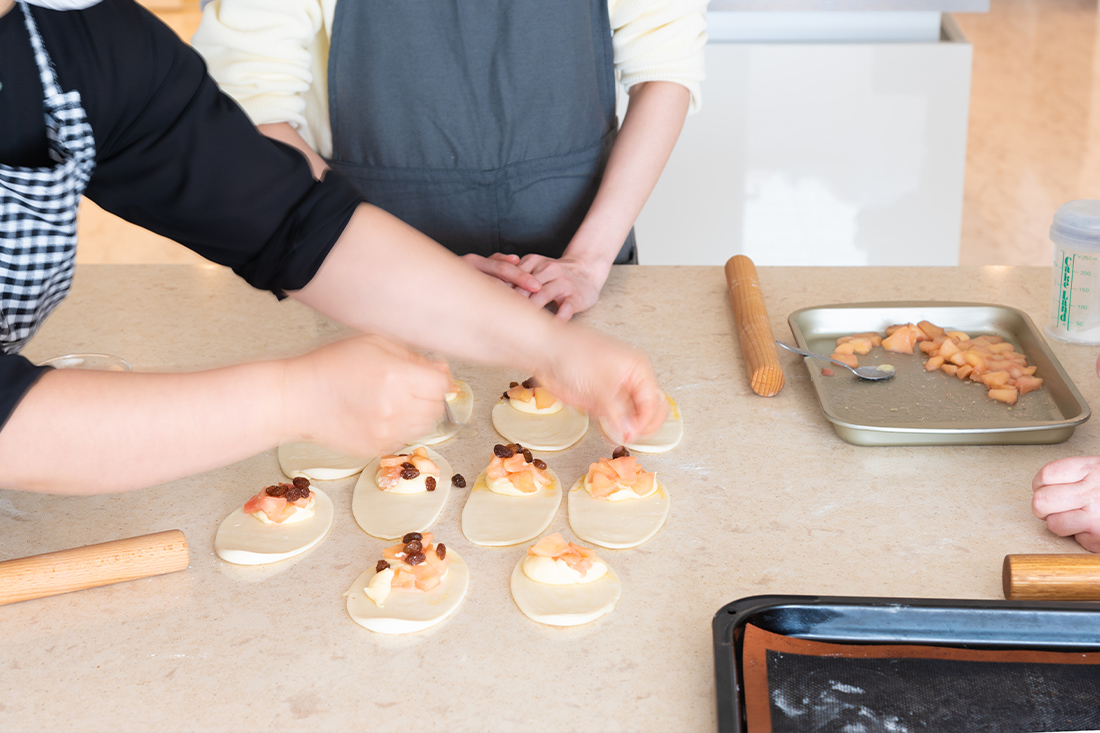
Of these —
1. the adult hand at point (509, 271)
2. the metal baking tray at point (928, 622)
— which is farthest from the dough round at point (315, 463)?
the metal baking tray at point (928, 622)

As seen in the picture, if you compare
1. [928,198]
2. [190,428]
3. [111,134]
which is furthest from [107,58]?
[928,198]

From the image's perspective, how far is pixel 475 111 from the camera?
1.46 metres

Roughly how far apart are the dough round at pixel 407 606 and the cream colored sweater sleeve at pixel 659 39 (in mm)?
975

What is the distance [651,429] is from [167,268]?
3.35ft

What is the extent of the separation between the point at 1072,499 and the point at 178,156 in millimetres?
956

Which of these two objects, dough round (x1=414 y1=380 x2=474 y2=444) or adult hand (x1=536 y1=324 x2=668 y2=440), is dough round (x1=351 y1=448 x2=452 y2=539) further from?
adult hand (x1=536 y1=324 x2=668 y2=440)

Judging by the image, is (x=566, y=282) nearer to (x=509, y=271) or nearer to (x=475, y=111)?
(x=509, y=271)

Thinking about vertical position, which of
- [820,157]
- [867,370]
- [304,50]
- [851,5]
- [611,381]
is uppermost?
[304,50]

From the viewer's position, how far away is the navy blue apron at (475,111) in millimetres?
1427

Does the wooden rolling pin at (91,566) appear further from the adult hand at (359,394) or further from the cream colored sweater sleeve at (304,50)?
the cream colored sweater sleeve at (304,50)

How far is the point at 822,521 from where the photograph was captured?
96 cm

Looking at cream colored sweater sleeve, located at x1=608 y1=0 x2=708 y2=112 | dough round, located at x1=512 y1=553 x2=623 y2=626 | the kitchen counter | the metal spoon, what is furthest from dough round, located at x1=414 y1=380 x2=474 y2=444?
the kitchen counter

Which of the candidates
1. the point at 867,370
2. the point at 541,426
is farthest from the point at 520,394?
the point at 867,370

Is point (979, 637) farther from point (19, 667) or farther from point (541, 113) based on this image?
point (541, 113)
